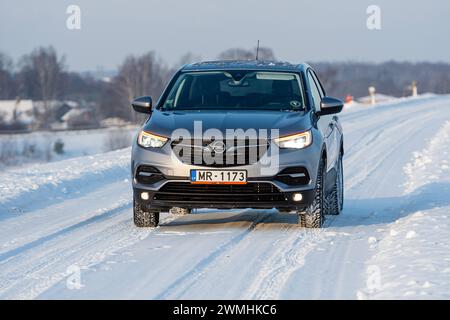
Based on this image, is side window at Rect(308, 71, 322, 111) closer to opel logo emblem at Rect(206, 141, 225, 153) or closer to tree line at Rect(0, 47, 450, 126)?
opel logo emblem at Rect(206, 141, 225, 153)

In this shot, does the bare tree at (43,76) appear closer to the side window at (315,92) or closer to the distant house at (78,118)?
the distant house at (78,118)

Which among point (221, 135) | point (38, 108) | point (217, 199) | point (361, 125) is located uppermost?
point (221, 135)

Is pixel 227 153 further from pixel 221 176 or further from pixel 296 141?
pixel 296 141

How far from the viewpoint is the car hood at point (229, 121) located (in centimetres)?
854

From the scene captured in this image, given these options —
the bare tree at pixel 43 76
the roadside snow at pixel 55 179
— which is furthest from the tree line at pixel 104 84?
the roadside snow at pixel 55 179

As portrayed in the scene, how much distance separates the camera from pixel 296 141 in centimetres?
860

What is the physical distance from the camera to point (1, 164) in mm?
58750

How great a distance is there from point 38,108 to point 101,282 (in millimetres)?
93380

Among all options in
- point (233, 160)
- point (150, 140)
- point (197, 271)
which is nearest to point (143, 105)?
point (150, 140)

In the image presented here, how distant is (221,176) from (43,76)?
9328cm

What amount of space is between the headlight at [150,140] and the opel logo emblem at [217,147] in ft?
1.52

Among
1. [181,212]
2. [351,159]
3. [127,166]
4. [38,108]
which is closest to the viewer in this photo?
[181,212]
